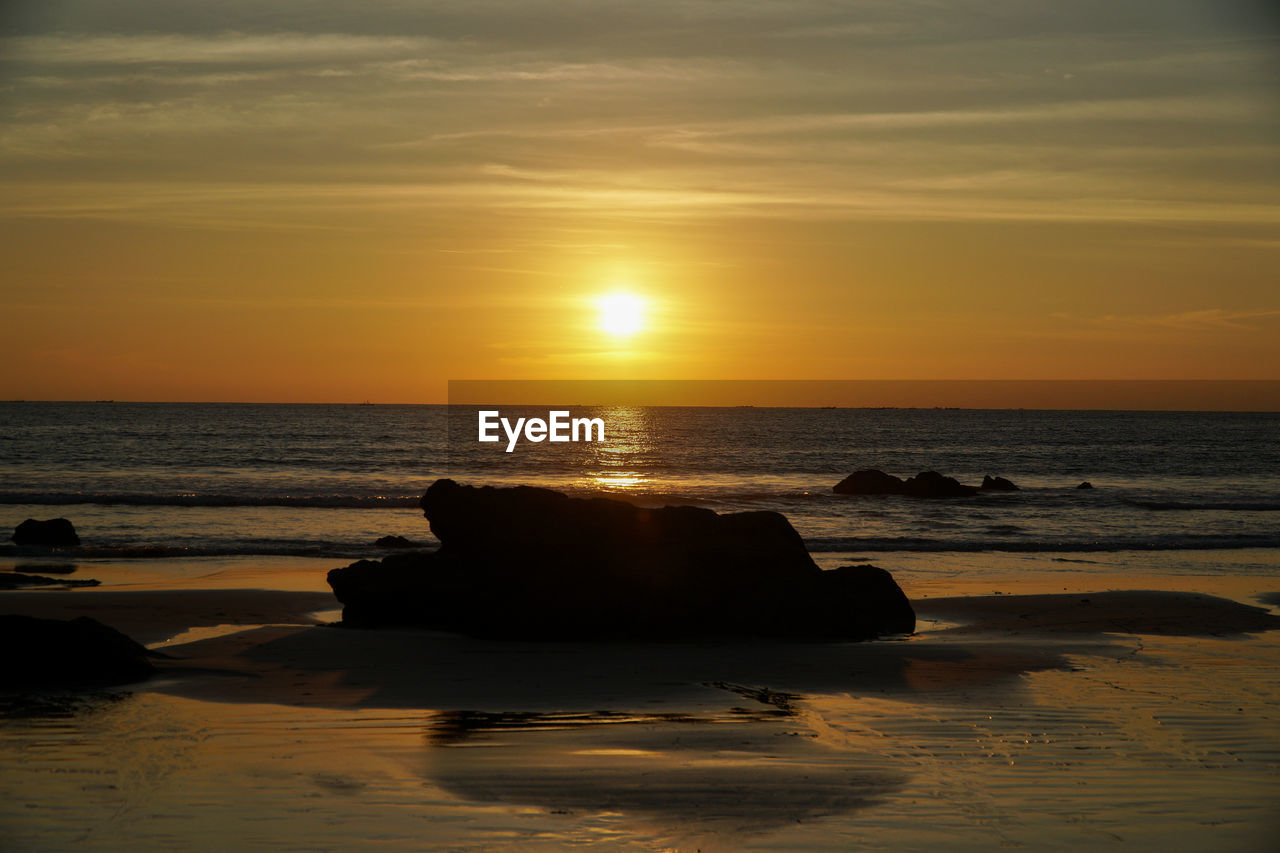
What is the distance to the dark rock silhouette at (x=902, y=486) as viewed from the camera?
45.9 m

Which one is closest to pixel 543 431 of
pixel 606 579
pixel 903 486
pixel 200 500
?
pixel 903 486

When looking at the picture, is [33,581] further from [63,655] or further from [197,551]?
[63,655]

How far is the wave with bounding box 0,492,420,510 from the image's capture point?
121 feet

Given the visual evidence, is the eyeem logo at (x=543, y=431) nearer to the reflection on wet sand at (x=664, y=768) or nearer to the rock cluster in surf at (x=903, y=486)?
the rock cluster in surf at (x=903, y=486)

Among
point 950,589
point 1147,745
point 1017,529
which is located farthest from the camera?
point 1017,529

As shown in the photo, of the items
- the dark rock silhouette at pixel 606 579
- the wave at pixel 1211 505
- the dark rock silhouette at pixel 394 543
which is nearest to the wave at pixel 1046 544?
the dark rock silhouette at pixel 394 543

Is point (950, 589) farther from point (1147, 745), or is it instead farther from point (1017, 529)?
point (1017, 529)

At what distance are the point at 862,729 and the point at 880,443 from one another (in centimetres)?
9273

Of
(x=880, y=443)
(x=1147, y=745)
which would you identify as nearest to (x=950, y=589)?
(x=1147, y=745)

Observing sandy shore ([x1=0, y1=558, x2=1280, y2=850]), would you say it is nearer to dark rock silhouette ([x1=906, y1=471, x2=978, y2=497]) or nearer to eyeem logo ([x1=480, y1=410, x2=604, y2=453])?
A: dark rock silhouette ([x1=906, y1=471, x2=978, y2=497])

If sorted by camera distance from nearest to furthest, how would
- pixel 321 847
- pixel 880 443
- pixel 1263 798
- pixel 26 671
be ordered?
1. pixel 321 847
2. pixel 1263 798
3. pixel 26 671
4. pixel 880 443

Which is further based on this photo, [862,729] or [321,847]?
[862,729]

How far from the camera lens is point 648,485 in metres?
50.9

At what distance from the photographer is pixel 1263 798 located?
7.55m
